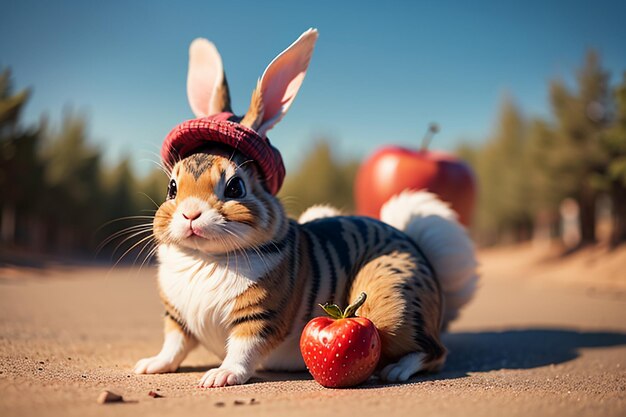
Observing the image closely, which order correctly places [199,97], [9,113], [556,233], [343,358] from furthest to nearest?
[556,233]
[9,113]
[199,97]
[343,358]

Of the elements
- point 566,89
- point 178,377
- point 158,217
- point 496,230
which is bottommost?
point 496,230

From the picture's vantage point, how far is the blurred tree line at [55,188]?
66.2 feet

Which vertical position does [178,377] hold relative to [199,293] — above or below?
below

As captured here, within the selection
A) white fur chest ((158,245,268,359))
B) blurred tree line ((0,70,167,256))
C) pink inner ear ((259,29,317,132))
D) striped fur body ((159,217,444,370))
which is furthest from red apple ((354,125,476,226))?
blurred tree line ((0,70,167,256))

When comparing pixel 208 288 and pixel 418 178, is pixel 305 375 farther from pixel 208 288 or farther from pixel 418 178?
pixel 418 178

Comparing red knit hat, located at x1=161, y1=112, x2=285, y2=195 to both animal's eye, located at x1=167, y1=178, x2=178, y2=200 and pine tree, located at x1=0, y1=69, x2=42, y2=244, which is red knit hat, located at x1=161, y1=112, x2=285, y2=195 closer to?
animal's eye, located at x1=167, y1=178, x2=178, y2=200

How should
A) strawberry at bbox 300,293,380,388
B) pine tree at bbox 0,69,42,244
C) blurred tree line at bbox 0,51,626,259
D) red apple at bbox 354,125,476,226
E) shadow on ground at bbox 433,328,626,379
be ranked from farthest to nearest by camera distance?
1. blurred tree line at bbox 0,51,626,259
2. pine tree at bbox 0,69,42,244
3. red apple at bbox 354,125,476,226
4. shadow on ground at bbox 433,328,626,379
5. strawberry at bbox 300,293,380,388

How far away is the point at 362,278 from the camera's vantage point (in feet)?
11.4

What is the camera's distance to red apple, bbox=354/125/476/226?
7617mm

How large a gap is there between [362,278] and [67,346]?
2311 mm

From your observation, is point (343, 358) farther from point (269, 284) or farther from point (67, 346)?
point (67, 346)

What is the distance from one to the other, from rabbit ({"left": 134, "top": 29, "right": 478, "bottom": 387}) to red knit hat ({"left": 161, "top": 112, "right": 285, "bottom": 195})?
14 mm

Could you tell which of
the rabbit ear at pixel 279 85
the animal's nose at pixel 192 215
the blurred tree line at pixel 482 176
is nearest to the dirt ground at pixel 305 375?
the animal's nose at pixel 192 215

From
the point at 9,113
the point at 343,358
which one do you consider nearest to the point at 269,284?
the point at 343,358
